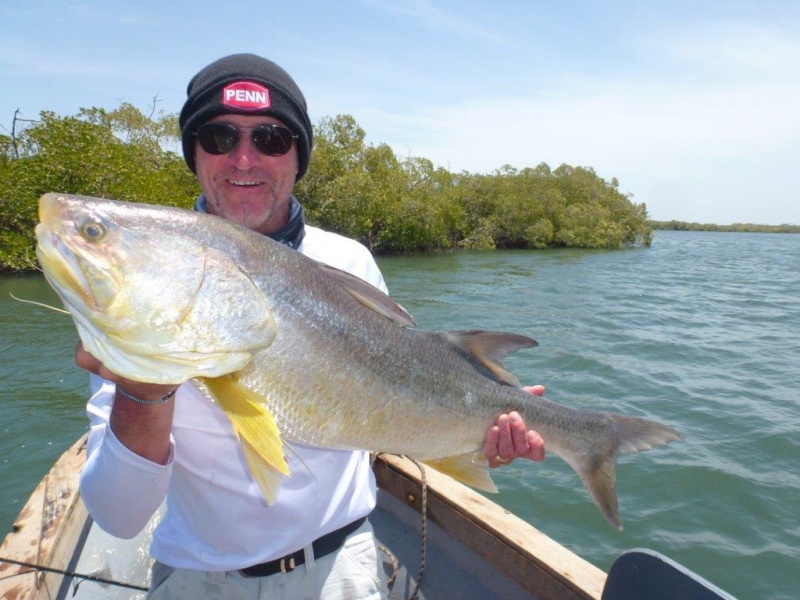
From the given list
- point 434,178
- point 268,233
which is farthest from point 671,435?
point 434,178

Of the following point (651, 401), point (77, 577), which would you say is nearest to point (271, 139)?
point (77, 577)

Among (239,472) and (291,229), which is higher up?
(291,229)

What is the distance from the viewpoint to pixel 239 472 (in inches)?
87.7

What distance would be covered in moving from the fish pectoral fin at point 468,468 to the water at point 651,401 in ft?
A: 12.3

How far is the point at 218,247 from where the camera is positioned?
65.2 inches

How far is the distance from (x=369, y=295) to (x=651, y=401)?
28.0 ft

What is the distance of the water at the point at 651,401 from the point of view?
5684 mm

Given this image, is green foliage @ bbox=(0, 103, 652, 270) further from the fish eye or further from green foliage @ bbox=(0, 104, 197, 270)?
the fish eye

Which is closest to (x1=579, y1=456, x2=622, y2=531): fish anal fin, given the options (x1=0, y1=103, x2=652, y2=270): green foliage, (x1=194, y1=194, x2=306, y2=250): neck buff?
(x1=194, y1=194, x2=306, y2=250): neck buff

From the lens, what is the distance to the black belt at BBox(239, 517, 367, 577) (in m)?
2.34

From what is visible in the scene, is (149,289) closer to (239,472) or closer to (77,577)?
(239,472)

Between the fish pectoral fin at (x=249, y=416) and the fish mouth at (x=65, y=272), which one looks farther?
the fish pectoral fin at (x=249, y=416)

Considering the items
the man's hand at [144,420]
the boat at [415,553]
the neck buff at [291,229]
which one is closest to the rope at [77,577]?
the boat at [415,553]

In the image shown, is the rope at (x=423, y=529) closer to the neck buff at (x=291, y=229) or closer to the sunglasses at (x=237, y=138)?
the neck buff at (x=291, y=229)
